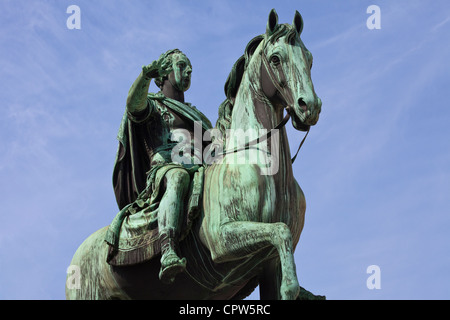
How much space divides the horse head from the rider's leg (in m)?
1.41

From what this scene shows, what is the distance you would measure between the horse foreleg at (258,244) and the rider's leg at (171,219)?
449 millimetres

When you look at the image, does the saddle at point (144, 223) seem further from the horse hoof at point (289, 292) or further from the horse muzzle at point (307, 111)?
the horse hoof at point (289, 292)

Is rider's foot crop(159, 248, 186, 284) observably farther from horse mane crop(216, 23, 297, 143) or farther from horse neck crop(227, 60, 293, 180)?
horse mane crop(216, 23, 297, 143)

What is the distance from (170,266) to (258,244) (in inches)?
39.1

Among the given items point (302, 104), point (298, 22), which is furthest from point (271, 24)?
point (302, 104)

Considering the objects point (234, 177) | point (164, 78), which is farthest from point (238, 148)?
point (164, 78)

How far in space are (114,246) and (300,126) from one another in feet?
8.73

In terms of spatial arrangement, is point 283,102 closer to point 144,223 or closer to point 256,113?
point 256,113

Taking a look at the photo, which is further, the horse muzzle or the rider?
the rider

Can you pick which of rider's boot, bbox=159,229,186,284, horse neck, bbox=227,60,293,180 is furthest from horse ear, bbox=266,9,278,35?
rider's boot, bbox=159,229,186,284

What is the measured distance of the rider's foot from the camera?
11547 millimetres

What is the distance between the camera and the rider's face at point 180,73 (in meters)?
13.7

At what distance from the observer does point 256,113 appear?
12227 mm
